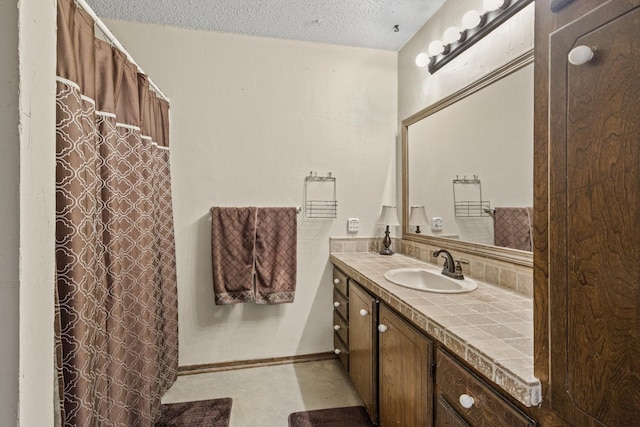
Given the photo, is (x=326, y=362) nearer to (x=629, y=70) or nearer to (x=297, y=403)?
(x=297, y=403)

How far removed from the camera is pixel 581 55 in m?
0.59

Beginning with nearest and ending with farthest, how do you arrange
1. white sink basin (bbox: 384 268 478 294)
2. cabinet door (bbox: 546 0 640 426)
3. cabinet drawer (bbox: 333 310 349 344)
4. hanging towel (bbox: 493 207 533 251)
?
cabinet door (bbox: 546 0 640 426), hanging towel (bbox: 493 207 533 251), white sink basin (bbox: 384 268 478 294), cabinet drawer (bbox: 333 310 349 344)

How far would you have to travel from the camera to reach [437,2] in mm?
1978

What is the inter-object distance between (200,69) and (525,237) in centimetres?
229

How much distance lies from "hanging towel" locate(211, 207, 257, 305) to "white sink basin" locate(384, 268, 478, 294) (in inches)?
40.3

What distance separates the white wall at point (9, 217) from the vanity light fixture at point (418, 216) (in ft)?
6.77

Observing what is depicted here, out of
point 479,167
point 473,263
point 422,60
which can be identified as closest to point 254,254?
point 473,263

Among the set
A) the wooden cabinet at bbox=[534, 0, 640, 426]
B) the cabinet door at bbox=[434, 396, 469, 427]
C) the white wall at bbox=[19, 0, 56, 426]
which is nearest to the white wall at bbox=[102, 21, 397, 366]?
the cabinet door at bbox=[434, 396, 469, 427]

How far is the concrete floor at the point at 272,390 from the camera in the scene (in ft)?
6.16

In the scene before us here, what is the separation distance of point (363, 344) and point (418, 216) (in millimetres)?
991

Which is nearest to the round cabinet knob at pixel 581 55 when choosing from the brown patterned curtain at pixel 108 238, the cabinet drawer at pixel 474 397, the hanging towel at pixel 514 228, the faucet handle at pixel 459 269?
the cabinet drawer at pixel 474 397

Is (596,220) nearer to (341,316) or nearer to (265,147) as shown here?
(341,316)

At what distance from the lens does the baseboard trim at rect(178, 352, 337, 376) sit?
2.30 m

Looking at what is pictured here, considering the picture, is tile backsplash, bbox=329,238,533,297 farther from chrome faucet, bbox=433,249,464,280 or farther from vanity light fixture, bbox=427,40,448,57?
vanity light fixture, bbox=427,40,448,57
